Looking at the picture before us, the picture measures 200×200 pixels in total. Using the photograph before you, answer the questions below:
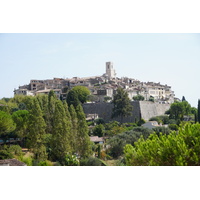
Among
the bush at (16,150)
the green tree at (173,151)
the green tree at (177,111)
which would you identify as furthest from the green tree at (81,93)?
the green tree at (173,151)

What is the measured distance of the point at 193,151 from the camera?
5.47 meters

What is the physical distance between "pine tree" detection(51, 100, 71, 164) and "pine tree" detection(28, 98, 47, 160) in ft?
1.02

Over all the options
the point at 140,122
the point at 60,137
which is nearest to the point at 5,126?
the point at 60,137

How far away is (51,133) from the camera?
939cm

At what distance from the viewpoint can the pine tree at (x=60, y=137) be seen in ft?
28.7

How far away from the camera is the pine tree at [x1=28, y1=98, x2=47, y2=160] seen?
864cm

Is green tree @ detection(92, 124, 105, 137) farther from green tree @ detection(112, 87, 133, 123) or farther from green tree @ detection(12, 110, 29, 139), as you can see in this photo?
green tree @ detection(112, 87, 133, 123)

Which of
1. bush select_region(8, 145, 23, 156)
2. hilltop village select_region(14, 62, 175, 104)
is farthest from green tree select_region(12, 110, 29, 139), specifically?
hilltop village select_region(14, 62, 175, 104)

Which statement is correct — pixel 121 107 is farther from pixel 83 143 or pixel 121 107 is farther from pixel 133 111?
pixel 83 143

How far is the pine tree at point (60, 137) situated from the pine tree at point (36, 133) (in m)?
0.31
